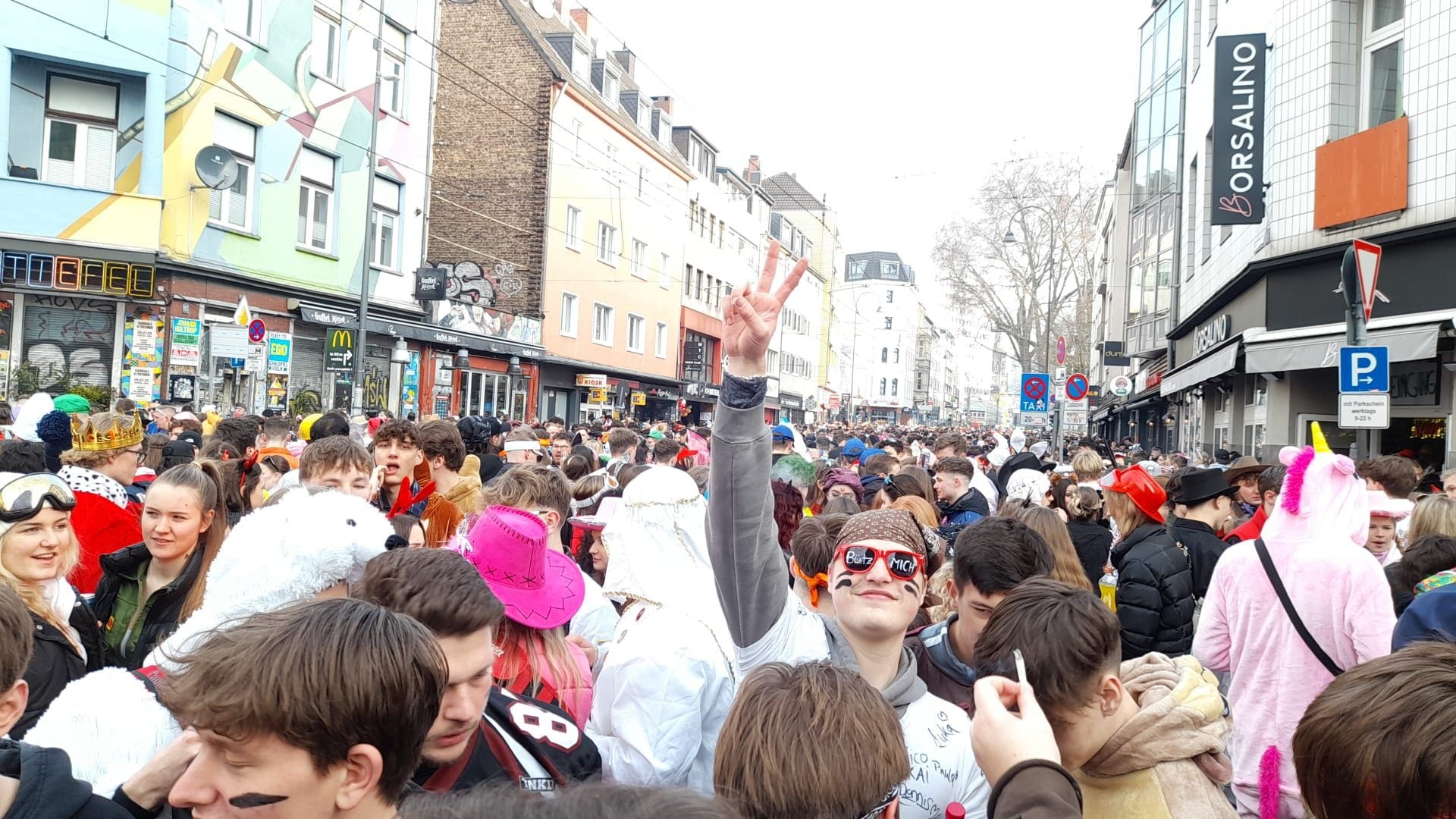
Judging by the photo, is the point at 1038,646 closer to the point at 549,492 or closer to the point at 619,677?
the point at 619,677

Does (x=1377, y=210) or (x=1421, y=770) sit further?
(x=1377, y=210)

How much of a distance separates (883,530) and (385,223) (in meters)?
23.6

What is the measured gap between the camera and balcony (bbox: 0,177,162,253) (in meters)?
16.2

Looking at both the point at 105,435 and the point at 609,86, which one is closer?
the point at 105,435

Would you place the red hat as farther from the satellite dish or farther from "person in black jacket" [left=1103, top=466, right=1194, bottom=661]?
the satellite dish

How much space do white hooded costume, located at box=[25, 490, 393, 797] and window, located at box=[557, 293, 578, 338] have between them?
31.2 m

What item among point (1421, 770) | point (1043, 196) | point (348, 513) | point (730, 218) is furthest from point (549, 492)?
point (730, 218)

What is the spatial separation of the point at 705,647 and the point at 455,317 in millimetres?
24997

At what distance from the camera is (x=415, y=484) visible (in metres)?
6.86

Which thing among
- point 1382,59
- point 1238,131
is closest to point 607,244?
point 1238,131

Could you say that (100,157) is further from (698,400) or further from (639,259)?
(698,400)

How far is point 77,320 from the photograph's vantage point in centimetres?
1691

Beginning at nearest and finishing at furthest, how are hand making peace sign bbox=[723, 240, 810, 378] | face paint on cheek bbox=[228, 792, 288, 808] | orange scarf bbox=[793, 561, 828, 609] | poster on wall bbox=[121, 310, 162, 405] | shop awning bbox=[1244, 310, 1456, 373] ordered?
1. face paint on cheek bbox=[228, 792, 288, 808]
2. hand making peace sign bbox=[723, 240, 810, 378]
3. orange scarf bbox=[793, 561, 828, 609]
4. shop awning bbox=[1244, 310, 1456, 373]
5. poster on wall bbox=[121, 310, 162, 405]

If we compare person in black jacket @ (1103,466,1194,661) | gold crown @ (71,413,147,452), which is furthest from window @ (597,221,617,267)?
person in black jacket @ (1103,466,1194,661)
